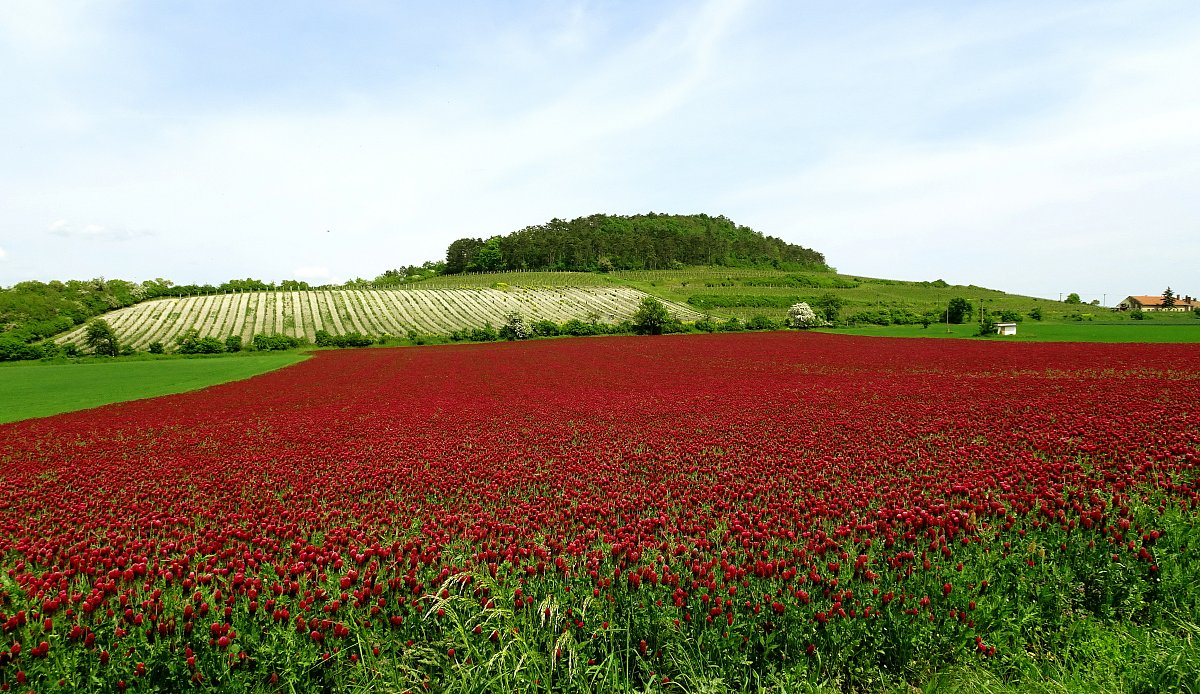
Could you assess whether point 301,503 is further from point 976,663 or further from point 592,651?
point 976,663

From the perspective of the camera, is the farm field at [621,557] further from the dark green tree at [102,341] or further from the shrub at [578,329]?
the shrub at [578,329]

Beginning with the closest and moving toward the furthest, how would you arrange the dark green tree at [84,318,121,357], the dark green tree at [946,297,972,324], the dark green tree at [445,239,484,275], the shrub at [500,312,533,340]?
1. the dark green tree at [84,318,121,357]
2. the shrub at [500,312,533,340]
3. the dark green tree at [946,297,972,324]
4. the dark green tree at [445,239,484,275]

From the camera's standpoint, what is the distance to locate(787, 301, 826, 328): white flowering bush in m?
83.7

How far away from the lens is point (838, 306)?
291ft

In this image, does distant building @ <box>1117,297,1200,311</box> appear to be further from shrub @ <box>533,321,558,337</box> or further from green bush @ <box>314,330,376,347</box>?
green bush @ <box>314,330,376,347</box>

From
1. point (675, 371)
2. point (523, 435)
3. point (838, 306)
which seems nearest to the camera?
point (523, 435)

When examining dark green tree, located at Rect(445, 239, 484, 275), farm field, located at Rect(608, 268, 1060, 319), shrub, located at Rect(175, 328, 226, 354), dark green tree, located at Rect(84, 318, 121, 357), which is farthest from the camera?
dark green tree, located at Rect(445, 239, 484, 275)

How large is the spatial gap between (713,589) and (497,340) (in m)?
68.6

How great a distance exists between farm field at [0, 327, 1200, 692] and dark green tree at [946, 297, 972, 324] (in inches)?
3200

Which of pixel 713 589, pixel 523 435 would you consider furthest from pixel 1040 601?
pixel 523 435

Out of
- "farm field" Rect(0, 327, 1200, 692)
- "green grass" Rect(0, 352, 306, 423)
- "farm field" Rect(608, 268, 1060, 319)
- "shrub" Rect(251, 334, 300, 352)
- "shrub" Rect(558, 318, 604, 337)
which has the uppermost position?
"farm field" Rect(608, 268, 1060, 319)

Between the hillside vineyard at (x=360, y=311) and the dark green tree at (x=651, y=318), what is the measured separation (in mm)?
8786

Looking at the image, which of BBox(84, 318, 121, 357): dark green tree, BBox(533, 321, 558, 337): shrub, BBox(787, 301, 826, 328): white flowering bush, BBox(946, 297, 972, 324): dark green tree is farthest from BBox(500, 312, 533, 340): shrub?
BBox(946, 297, 972, 324): dark green tree

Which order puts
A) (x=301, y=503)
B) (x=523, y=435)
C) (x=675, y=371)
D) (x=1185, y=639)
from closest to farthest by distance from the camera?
1. (x=1185, y=639)
2. (x=301, y=503)
3. (x=523, y=435)
4. (x=675, y=371)
